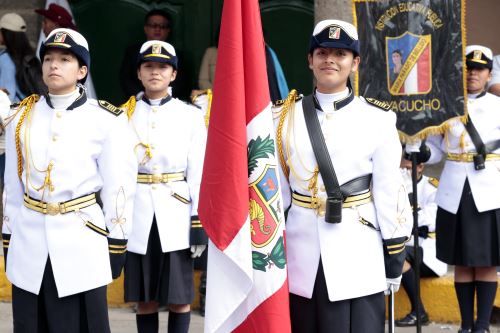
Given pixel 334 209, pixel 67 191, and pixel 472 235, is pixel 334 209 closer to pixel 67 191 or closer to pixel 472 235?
pixel 67 191

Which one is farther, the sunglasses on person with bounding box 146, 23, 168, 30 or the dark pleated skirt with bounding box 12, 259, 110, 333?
the sunglasses on person with bounding box 146, 23, 168, 30

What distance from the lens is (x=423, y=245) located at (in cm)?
831

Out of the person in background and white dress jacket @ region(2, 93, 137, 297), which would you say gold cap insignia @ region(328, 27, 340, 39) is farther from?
the person in background

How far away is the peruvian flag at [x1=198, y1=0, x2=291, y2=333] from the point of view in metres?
5.09

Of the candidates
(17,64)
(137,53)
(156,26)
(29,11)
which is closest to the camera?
(17,64)

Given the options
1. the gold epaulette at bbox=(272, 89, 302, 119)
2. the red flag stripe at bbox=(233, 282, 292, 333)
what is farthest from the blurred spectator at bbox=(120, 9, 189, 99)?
the red flag stripe at bbox=(233, 282, 292, 333)

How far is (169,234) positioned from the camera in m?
6.79

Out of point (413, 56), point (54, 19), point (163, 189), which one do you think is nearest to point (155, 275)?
point (163, 189)

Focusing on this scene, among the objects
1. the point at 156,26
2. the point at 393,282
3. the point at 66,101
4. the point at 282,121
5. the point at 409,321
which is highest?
the point at 156,26

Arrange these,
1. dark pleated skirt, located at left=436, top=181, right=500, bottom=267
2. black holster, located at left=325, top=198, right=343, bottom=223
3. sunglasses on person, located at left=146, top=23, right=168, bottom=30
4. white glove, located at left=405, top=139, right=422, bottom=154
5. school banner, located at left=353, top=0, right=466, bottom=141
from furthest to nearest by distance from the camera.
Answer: sunglasses on person, located at left=146, top=23, right=168, bottom=30, dark pleated skirt, located at left=436, top=181, right=500, bottom=267, white glove, located at left=405, top=139, right=422, bottom=154, school banner, located at left=353, top=0, right=466, bottom=141, black holster, located at left=325, top=198, right=343, bottom=223

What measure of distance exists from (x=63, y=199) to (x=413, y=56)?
256 centimetres

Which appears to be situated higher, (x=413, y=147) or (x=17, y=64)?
(x=17, y=64)

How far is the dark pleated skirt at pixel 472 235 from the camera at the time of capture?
24.9ft

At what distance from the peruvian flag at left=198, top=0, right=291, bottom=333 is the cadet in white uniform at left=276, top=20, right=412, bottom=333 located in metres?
0.20
